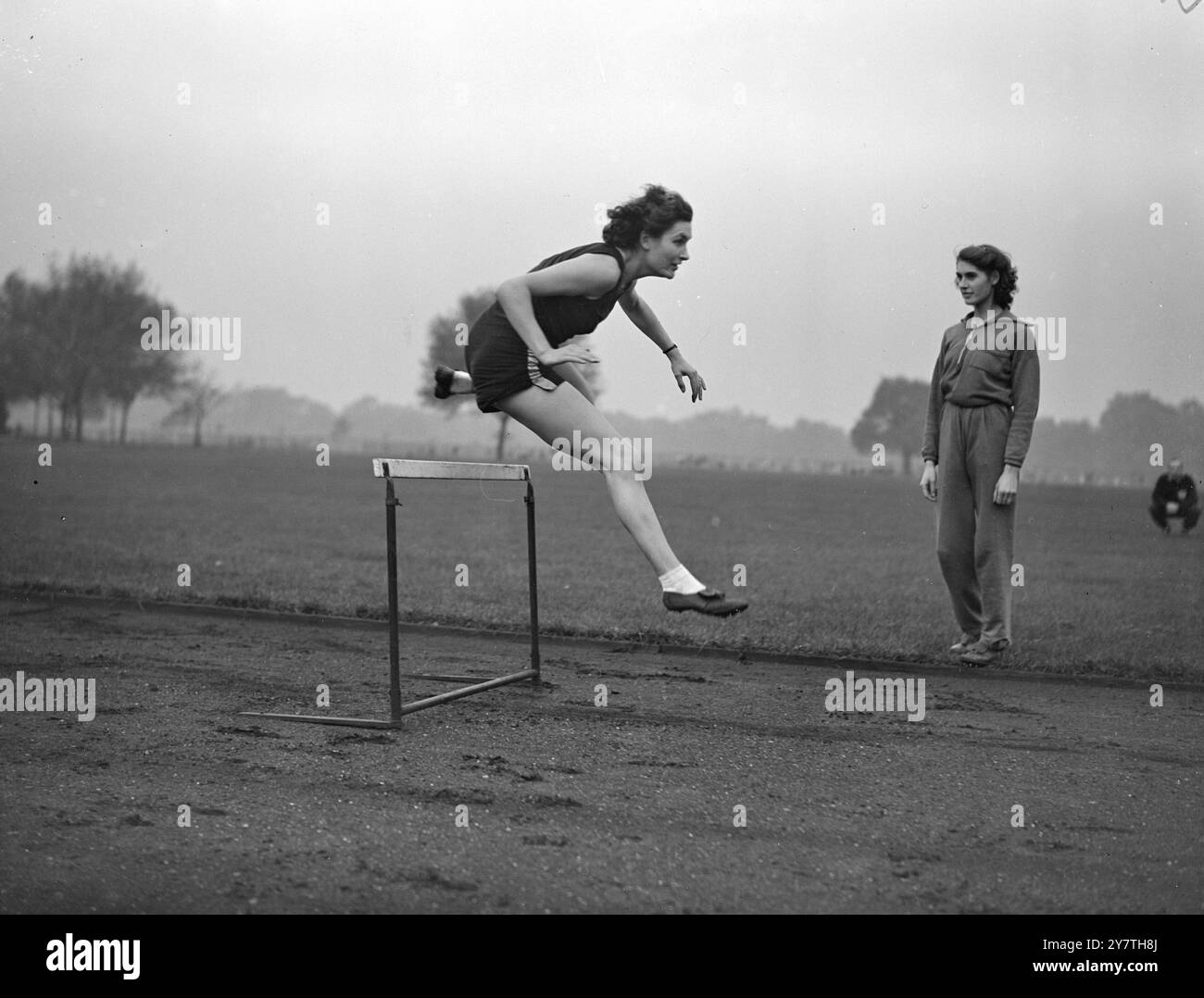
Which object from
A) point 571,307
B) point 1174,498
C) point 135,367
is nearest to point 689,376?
point 571,307

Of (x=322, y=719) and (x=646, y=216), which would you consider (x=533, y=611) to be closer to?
(x=322, y=719)

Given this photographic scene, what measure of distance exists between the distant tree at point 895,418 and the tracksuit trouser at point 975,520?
92.2 m

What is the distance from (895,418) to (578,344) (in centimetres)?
10852

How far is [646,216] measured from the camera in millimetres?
5328

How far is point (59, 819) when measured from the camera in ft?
13.4

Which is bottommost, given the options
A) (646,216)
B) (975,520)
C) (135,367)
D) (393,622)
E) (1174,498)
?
(1174,498)

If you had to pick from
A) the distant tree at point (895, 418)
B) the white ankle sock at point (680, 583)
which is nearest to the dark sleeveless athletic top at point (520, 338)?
the white ankle sock at point (680, 583)

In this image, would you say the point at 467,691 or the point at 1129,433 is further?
the point at 1129,433

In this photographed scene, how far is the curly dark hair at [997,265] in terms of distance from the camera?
7.60 m

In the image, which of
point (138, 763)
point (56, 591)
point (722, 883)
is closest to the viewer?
point (722, 883)

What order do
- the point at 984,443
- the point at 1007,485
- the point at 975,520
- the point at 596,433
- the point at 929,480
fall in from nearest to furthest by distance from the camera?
1. the point at 596,433
2. the point at 1007,485
3. the point at 984,443
4. the point at 975,520
5. the point at 929,480
